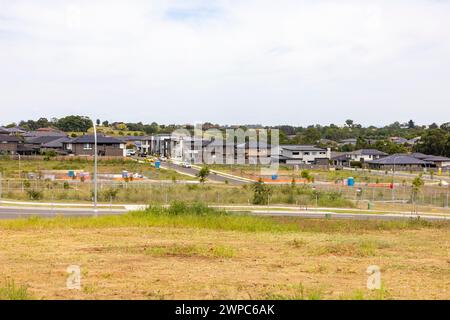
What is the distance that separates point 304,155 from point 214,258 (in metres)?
103

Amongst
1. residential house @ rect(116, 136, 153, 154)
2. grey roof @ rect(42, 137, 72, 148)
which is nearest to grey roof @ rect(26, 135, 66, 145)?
grey roof @ rect(42, 137, 72, 148)

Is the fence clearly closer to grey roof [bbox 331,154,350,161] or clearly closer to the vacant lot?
the vacant lot

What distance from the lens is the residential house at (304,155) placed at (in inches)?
4675

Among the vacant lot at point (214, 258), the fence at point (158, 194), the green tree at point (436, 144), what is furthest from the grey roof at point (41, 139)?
the vacant lot at point (214, 258)

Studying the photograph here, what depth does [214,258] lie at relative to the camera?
1795cm

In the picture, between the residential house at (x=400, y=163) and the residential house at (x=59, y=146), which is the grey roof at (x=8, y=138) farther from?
the residential house at (x=400, y=163)

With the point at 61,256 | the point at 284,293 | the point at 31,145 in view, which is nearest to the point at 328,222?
the point at 61,256

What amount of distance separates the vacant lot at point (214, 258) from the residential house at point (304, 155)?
3496 inches
